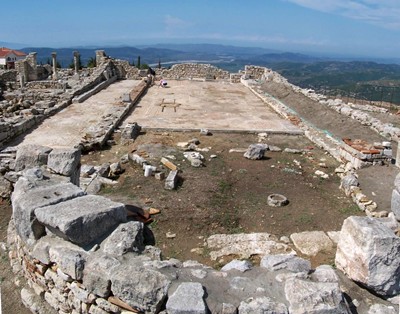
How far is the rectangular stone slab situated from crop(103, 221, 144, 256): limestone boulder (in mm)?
172

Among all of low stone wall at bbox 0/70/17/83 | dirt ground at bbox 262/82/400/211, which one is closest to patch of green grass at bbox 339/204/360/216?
dirt ground at bbox 262/82/400/211

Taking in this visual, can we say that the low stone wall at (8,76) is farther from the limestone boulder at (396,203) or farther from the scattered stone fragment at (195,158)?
the limestone boulder at (396,203)

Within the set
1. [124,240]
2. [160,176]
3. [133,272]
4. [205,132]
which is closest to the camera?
[133,272]

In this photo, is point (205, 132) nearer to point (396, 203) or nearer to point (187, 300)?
point (396, 203)

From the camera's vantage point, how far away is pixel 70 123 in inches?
625

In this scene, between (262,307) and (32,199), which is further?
(32,199)

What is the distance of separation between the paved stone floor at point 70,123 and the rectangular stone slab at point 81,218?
786 cm

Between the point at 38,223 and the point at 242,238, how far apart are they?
3767mm

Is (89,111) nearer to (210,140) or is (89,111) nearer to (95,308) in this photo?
(210,140)

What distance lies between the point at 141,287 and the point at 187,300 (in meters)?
0.55

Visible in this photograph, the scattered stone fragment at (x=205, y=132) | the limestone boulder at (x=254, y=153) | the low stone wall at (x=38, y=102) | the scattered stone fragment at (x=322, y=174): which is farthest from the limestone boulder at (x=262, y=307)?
the low stone wall at (x=38, y=102)

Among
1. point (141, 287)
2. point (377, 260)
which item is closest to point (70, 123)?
point (141, 287)

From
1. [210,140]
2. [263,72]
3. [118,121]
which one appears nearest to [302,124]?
[210,140]

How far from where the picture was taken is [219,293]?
451 centimetres
